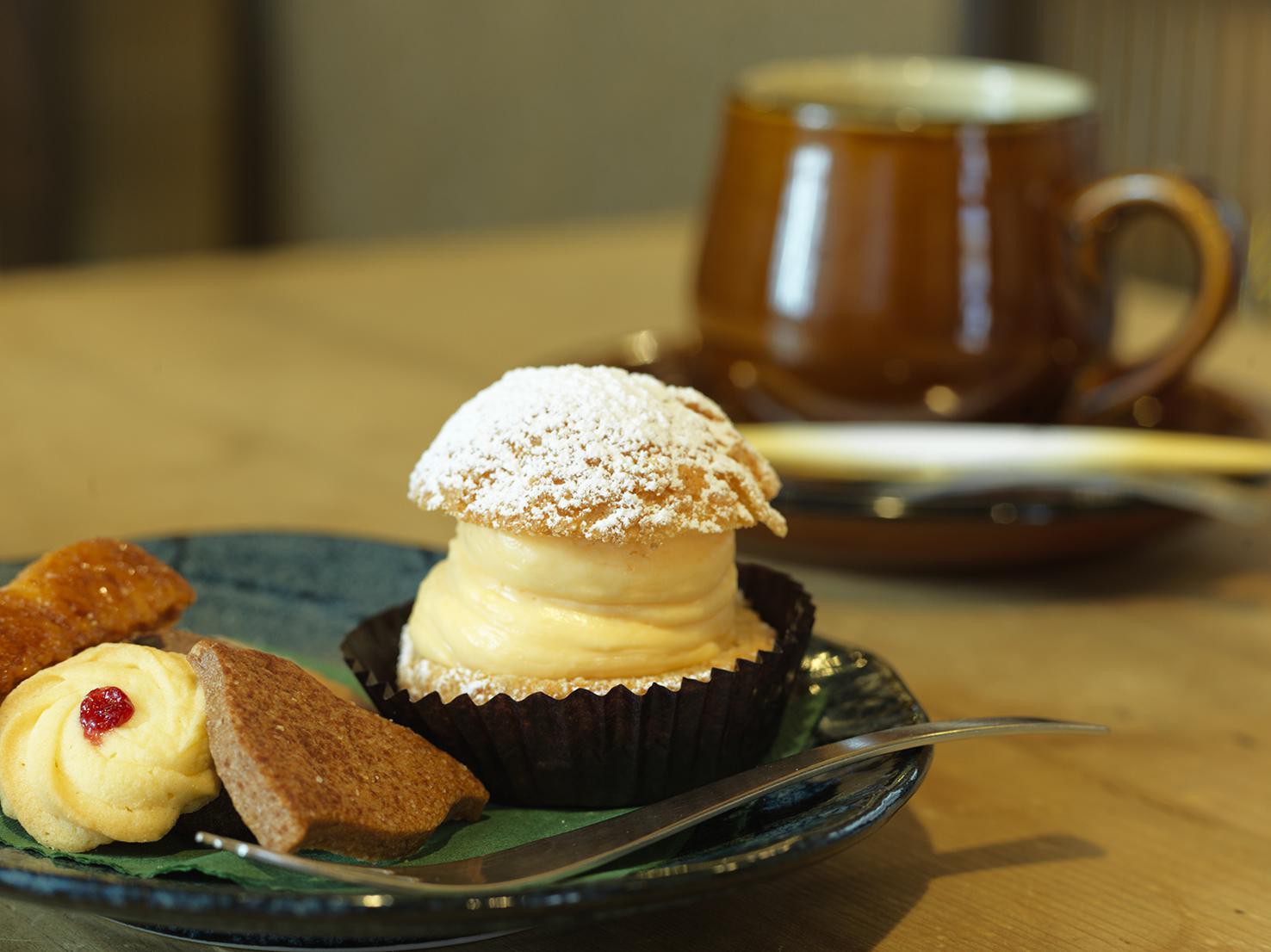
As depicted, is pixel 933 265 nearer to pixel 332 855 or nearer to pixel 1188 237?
pixel 1188 237

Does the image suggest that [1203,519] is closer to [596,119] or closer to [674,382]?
[674,382]

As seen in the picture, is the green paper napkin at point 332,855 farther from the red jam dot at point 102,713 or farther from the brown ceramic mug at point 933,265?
the brown ceramic mug at point 933,265

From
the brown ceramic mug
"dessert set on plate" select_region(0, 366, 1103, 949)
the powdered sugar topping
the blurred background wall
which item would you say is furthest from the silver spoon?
the blurred background wall

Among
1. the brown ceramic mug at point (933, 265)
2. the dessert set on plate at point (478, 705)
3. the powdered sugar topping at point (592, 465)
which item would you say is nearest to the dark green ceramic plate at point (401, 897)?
the dessert set on plate at point (478, 705)

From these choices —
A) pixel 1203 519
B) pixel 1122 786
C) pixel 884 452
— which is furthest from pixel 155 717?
pixel 1203 519

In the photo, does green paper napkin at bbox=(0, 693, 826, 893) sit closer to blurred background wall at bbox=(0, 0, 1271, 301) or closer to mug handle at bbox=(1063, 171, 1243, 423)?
mug handle at bbox=(1063, 171, 1243, 423)

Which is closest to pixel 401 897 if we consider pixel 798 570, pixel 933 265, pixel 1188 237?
pixel 798 570
